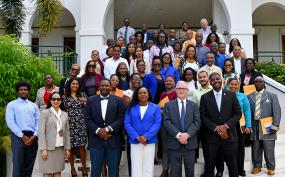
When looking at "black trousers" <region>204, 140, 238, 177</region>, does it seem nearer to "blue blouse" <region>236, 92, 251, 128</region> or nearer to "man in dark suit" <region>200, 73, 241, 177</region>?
"man in dark suit" <region>200, 73, 241, 177</region>

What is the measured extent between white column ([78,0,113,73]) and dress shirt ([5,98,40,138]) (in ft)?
24.7

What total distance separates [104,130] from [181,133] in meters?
1.31

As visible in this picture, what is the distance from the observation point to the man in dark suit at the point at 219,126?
728 cm

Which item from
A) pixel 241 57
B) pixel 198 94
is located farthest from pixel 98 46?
pixel 198 94

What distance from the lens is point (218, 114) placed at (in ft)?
24.0

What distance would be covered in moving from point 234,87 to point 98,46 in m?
8.05

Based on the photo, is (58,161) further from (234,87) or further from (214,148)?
(234,87)

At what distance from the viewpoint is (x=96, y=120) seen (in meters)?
7.26

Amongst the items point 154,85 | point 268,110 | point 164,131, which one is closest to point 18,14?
point 154,85

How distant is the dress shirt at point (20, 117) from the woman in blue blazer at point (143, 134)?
1.85m

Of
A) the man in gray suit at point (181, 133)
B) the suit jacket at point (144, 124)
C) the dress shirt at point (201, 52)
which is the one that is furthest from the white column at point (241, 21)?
the suit jacket at point (144, 124)

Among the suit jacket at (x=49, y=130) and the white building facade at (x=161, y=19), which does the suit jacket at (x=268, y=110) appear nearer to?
the suit jacket at (x=49, y=130)

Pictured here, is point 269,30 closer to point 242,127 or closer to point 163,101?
point 242,127

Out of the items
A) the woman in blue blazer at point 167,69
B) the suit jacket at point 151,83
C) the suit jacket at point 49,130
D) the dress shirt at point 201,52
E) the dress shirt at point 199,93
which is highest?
the dress shirt at point 201,52
